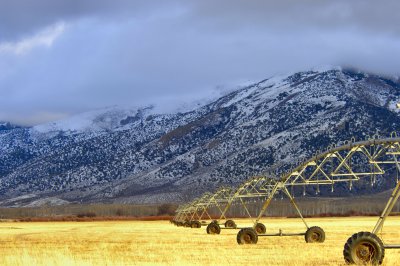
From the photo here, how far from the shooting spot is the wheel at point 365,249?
91.3ft

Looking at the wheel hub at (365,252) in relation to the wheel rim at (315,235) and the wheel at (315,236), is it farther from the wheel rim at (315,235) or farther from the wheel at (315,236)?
the wheel rim at (315,235)

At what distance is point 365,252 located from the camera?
2808cm

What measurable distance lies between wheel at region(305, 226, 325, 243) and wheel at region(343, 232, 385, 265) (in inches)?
904

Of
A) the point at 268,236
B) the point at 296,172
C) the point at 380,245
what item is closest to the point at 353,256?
the point at 380,245

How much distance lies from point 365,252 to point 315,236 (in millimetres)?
23667

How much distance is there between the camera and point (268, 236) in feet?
200

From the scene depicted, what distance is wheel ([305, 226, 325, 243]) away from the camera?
51219 mm

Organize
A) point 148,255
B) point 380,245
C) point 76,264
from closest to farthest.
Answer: point 380,245 < point 76,264 < point 148,255

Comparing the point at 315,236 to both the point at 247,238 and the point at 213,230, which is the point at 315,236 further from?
the point at 213,230

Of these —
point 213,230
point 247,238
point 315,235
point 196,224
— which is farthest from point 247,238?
point 196,224

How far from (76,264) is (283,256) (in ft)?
36.1

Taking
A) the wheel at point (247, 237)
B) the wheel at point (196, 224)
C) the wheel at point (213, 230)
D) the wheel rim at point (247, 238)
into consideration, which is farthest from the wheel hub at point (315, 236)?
the wheel at point (196, 224)

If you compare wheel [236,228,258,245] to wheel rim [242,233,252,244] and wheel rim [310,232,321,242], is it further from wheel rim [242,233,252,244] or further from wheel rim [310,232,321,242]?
wheel rim [310,232,321,242]

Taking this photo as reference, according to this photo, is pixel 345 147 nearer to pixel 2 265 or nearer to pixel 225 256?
pixel 225 256
